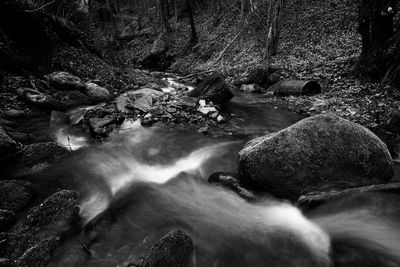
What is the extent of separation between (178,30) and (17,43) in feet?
64.9

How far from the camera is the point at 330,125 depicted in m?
5.98

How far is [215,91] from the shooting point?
1152 cm

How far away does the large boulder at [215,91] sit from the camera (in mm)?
11492

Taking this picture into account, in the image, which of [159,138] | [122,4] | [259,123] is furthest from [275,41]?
[122,4]

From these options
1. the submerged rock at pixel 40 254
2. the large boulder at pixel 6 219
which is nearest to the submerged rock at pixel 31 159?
the large boulder at pixel 6 219

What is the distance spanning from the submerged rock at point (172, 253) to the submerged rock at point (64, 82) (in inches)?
362

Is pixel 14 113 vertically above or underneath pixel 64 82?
underneath

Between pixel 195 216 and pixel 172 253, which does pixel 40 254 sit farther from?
pixel 195 216

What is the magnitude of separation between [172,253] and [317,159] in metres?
3.56

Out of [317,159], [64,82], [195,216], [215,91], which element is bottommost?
[195,216]

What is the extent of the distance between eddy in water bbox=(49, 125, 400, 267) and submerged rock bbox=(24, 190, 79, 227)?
0.27 m

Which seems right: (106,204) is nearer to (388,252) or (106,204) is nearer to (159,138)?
(159,138)

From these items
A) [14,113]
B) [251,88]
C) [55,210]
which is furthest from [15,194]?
[251,88]

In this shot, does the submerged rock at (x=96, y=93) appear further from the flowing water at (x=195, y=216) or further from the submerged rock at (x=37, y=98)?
the flowing water at (x=195, y=216)
